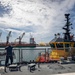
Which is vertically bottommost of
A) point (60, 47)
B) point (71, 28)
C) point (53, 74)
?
point (53, 74)

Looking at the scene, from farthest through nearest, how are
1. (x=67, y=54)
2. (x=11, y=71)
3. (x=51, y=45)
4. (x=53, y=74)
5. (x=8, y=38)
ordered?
(x=8, y=38) < (x=51, y=45) < (x=67, y=54) < (x=11, y=71) < (x=53, y=74)

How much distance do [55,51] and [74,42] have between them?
93.9 inches

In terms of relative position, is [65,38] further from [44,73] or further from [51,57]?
[44,73]

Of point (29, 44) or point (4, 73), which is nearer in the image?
point (4, 73)

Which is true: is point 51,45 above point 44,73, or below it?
above

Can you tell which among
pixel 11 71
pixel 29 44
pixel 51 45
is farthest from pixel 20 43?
pixel 11 71

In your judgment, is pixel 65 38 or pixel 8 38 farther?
pixel 8 38

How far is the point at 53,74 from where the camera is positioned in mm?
11125

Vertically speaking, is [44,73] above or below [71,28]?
below

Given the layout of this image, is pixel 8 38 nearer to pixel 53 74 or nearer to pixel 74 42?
pixel 74 42

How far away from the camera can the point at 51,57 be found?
62.6 feet

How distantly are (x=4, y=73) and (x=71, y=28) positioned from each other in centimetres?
1096

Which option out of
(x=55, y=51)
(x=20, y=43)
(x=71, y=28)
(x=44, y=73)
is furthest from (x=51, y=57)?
(x=20, y=43)

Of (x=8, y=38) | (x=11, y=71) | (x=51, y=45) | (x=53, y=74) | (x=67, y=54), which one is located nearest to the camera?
(x=53, y=74)
